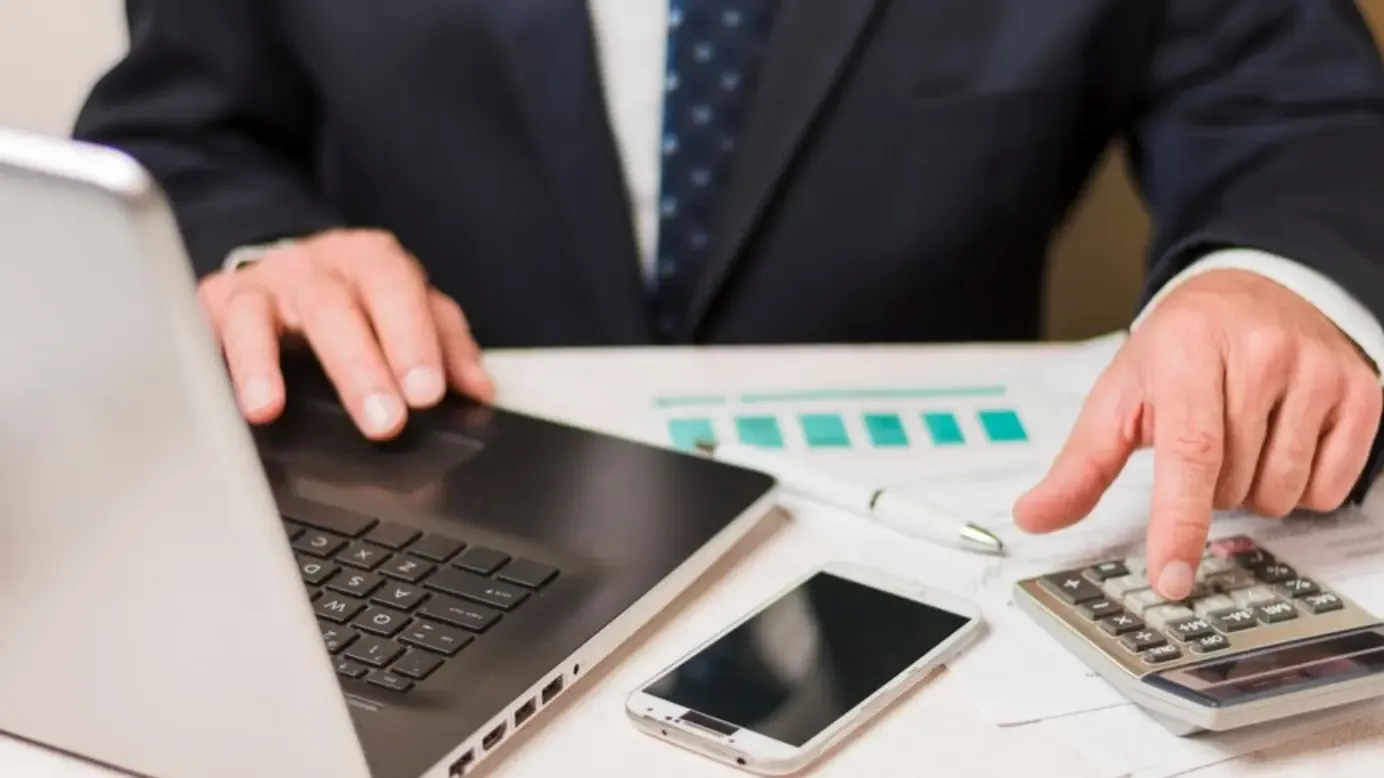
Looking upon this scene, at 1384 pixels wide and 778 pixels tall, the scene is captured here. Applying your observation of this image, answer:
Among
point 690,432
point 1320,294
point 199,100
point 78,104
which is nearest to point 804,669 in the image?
point 690,432

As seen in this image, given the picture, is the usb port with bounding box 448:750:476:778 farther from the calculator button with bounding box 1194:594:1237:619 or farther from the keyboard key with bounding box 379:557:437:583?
the calculator button with bounding box 1194:594:1237:619

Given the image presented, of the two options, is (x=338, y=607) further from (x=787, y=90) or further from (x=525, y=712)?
(x=787, y=90)

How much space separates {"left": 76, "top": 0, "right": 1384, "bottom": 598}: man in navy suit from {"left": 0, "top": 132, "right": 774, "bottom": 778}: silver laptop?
0.13m

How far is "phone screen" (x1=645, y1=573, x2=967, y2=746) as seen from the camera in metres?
0.49

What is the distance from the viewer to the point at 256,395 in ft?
2.22

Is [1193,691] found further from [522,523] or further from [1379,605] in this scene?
[522,523]

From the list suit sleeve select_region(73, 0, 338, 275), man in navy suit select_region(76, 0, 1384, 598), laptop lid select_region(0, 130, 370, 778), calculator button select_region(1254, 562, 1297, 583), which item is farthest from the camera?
suit sleeve select_region(73, 0, 338, 275)

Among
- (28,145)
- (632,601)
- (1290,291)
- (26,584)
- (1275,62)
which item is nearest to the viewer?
(28,145)

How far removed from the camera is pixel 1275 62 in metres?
0.84

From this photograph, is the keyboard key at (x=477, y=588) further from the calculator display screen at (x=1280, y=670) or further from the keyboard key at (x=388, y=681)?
the calculator display screen at (x=1280, y=670)

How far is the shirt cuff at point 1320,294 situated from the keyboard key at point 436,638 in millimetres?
333

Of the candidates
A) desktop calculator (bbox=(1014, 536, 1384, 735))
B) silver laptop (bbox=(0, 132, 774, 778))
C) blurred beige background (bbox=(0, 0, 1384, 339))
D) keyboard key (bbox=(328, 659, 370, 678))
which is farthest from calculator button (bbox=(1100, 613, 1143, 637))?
blurred beige background (bbox=(0, 0, 1384, 339))

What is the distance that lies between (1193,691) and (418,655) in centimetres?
26

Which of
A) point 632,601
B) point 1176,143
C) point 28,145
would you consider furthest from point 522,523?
point 1176,143
